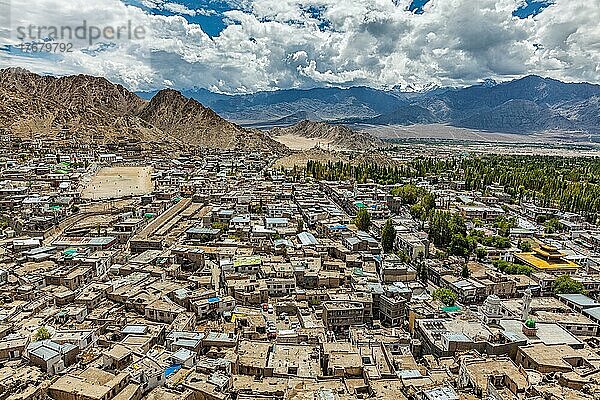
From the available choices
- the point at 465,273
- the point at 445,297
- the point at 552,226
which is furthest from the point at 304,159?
the point at 445,297

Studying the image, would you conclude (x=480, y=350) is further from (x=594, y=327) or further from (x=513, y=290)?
(x=513, y=290)

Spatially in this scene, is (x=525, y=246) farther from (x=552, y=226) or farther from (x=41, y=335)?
(x=41, y=335)

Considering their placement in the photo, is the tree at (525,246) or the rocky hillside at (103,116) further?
the rocky hillside at (103,116)

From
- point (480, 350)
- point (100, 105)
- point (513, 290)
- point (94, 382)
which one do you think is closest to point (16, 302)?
point (94, 382)

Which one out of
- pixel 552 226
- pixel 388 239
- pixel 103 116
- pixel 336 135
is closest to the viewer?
pixel 388 239

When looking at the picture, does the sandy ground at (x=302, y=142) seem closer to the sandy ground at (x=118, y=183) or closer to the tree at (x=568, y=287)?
the sandy ground at (x=118, y=183)

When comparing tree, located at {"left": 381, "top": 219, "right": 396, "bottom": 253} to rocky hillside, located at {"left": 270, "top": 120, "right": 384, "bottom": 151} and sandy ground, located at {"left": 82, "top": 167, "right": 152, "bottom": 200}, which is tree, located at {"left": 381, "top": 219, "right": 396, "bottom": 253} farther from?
rocky hillside, located at {"left": 270, "top": 120, "right": 384, "bottom": 151}

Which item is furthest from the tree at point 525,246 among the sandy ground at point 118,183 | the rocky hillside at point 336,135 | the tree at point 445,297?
the rocky hillside at point 336,135

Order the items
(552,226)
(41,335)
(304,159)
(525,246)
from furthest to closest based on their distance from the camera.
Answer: (304,159) < (552,226) < (525,246) < (41,335)
